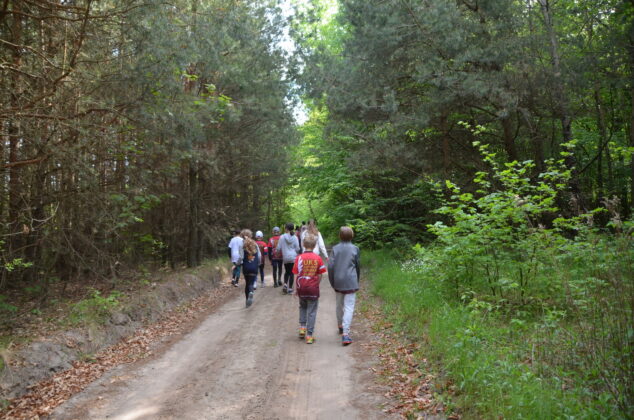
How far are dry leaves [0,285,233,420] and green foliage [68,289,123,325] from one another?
0.71 meters

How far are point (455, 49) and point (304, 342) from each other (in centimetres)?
893

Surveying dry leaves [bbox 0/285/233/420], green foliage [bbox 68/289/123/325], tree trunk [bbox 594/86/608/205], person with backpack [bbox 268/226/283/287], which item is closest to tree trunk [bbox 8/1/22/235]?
green foliage [bbox 68/289/123/325]

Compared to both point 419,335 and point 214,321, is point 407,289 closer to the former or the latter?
point 419,335

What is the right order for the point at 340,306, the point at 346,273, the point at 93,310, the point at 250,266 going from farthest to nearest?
the point at 250,266 < the point at 93,310 < the point at 340,306 < the point at 346,273

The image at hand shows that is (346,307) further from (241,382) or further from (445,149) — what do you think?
(445,149)

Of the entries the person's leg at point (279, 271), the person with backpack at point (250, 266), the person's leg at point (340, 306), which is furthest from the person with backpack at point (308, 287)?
the person's leg at point (279, 271)

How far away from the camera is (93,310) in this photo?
8484 mm

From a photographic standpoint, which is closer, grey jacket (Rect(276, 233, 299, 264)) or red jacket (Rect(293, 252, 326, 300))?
red jacket (Rect(293, 252, 326, 300))

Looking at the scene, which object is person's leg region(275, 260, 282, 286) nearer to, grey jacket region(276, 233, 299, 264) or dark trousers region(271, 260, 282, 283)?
dark trousers region(271, 260, 282, 283)

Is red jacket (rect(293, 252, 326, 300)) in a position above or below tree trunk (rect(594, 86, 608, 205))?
below

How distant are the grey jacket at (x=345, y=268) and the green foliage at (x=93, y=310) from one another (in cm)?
480

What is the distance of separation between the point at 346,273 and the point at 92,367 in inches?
179

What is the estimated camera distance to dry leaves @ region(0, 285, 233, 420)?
5324 millimetres

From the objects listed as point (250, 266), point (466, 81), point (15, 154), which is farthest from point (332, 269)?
point (466, 81)
